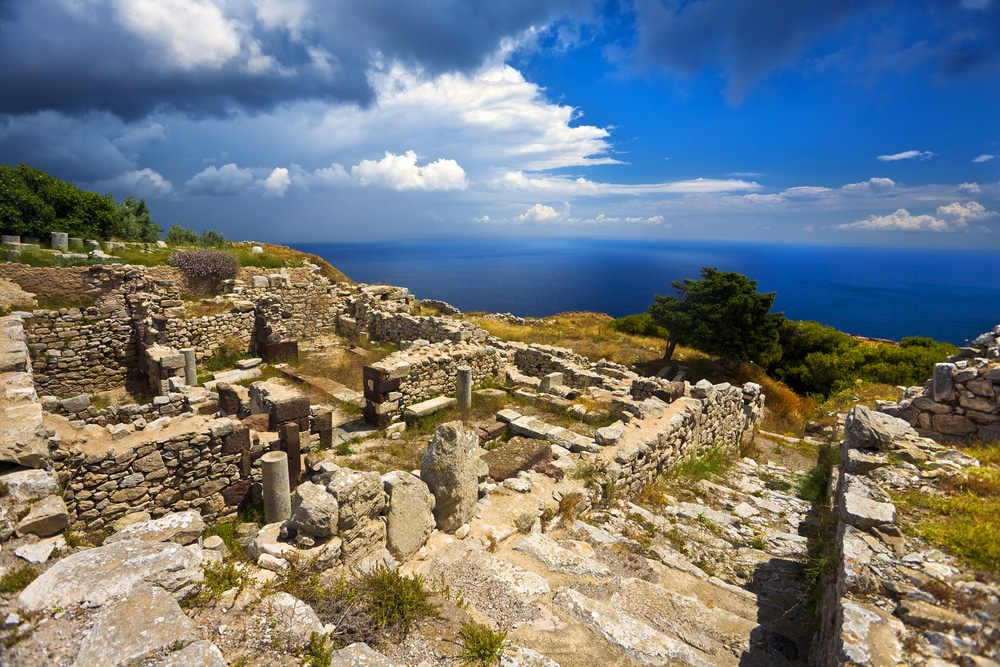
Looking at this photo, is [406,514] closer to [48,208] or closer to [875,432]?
[875,432]

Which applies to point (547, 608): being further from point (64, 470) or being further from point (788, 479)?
point (788, 479)

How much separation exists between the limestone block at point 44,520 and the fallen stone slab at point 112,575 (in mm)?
1628

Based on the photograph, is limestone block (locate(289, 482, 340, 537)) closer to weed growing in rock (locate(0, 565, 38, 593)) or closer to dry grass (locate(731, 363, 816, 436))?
weed growing in rock (locate(0, 565, 38, 593))

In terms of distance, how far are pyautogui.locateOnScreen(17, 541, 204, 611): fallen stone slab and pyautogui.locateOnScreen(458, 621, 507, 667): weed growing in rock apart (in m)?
2.22

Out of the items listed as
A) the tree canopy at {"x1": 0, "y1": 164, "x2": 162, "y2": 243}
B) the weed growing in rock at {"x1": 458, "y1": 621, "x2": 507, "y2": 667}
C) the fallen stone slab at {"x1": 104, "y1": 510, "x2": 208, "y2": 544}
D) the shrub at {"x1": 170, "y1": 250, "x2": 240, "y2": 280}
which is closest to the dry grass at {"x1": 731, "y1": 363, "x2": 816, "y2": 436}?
the weed growing in rock at {"x1": 458, "y1": 621, "x2": 507, "y2": 667}

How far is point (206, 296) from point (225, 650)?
19.4 metres

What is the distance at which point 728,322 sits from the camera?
23.7 meters

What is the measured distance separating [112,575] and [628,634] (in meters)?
4.44

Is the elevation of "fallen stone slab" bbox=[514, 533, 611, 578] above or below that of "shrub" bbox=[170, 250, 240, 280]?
below

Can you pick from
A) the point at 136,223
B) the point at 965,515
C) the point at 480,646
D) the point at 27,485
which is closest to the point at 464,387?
the point at 27,485

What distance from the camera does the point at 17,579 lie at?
3.57 m

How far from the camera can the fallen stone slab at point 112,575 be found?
3.16 meters

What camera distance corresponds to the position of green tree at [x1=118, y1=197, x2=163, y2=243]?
83.9 ft

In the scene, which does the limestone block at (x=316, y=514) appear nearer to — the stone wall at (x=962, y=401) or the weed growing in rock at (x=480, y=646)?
the weed growing in rock at (x=480, y=646)
